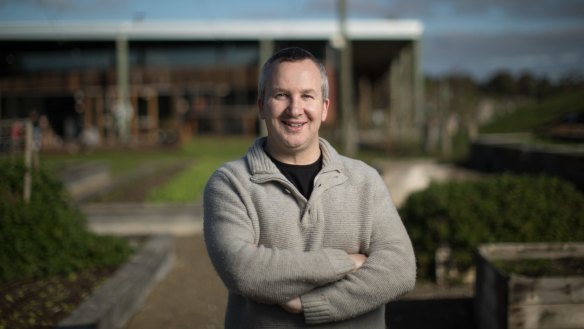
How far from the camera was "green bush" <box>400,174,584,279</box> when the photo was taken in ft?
18.2

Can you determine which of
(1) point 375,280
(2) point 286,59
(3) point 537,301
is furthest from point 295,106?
(3) point 537,301

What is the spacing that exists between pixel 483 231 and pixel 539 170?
7.72m

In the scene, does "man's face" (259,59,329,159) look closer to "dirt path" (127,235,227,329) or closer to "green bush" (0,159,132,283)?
"dirt path" (127,235,227,329)

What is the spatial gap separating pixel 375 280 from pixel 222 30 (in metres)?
29.7

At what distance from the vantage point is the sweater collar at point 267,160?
89.7 inches

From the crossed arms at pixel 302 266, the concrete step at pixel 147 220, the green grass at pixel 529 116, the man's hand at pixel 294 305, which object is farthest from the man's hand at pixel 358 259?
the green grass at pixel 529 116

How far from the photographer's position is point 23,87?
33.7m

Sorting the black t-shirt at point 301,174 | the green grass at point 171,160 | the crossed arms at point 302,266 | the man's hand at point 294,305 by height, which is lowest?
the green grass at point 171,160

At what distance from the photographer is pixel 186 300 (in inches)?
222

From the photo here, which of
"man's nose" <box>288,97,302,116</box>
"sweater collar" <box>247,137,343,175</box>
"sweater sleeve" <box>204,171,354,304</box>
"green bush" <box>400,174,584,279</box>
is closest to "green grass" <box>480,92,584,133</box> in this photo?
"green bush" <box>400,174,584,279</box>

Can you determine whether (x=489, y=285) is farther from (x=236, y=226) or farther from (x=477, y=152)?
(x=477, y=152)

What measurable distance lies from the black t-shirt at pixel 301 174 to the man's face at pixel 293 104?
8cm

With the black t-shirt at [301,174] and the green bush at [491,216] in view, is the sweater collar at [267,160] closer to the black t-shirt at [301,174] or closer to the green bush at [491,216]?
the black t-shirt at [301,174]

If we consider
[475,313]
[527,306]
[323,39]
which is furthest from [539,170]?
[323,39]
